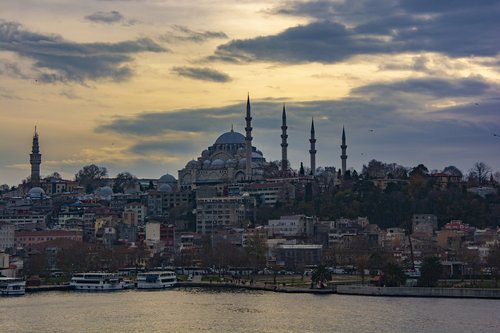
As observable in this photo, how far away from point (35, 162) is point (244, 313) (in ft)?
263

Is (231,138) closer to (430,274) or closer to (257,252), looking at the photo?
(257,252)

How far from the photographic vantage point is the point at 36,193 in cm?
11119

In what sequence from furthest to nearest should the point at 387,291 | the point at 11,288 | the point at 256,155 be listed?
the point at 256,155 < the point at 11,288 < the point at 387,291

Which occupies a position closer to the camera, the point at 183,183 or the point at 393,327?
the point at 393,327

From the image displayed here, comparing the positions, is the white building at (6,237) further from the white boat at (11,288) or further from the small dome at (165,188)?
the white boat at (11,288)

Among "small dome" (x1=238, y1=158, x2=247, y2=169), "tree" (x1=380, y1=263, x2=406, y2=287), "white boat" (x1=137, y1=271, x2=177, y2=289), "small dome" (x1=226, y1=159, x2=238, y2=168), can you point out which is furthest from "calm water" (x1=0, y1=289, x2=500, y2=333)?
"small dome" (x1=226, y1=159, x2=238, y2=168)

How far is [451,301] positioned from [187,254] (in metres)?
28.0

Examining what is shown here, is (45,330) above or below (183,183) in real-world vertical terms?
below

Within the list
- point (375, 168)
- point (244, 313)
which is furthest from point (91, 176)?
point (244, 313)

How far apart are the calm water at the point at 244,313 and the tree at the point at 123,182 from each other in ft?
204

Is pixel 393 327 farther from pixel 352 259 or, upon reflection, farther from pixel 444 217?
pixel 444 217

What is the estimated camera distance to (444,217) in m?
82.3

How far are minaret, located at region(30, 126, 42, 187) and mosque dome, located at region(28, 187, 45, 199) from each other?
6.18m

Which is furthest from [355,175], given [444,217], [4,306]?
[4,306]
